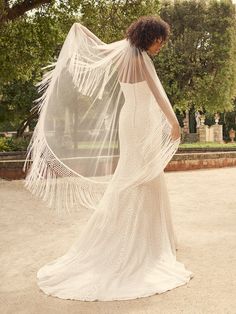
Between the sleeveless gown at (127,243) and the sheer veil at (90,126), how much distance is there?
0.09 metres

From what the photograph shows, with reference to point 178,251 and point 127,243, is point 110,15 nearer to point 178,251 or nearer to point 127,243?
point 178,251

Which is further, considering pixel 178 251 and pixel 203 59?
pixel 203 59

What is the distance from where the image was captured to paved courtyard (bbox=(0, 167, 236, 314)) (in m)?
3.49

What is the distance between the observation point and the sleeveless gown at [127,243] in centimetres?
392

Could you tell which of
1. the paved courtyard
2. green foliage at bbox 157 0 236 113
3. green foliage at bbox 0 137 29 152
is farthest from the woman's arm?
green foliage at bbox 157 0 236 113

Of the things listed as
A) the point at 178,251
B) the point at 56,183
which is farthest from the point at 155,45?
the point at 178,251

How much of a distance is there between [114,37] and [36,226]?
28.3 feet

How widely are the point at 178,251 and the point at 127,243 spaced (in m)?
1.00

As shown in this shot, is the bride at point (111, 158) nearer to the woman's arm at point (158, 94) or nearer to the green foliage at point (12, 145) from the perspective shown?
the woman's arm at point (158, 94)

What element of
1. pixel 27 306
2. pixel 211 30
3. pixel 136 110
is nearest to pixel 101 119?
pixel 136 110

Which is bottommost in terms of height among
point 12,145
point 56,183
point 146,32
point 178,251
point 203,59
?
point 178,251

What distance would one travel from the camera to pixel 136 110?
438 cm

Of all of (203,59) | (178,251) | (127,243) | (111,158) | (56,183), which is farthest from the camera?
(203,59)

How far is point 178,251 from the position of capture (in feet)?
16.5
